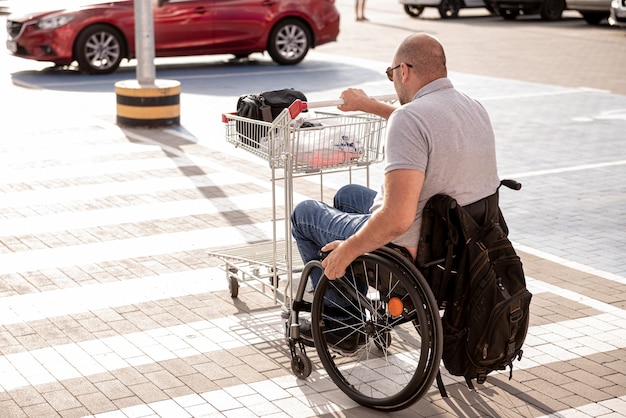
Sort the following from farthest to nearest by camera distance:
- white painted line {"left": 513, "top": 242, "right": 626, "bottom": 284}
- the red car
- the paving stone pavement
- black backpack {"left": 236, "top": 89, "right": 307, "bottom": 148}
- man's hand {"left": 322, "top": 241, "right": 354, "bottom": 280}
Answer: the red car → white painted line {"left": 513, "top": 242, "right": 626, "bottom": 284} → black backpack {"left": 236, "top": 89, "right": 307, "bottom": 148} → the paving stone pavement → man's hand {"left": 322, "top": 241, "right": 354, "bottom": 280}

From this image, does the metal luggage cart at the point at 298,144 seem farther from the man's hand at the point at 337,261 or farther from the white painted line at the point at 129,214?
the white painted line at the point at 129,214

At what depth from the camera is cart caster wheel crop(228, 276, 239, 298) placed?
21.3 ft

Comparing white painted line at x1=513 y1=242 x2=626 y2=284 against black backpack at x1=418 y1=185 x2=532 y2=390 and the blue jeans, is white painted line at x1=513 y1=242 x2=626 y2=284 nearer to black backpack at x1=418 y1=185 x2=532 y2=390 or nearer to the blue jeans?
the blue jeans

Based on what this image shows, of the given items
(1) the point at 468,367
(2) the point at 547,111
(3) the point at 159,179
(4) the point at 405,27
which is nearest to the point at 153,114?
(3) the point at 159,179

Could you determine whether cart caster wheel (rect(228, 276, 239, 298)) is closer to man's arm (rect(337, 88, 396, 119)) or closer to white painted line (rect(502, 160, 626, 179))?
man's arm (rect(337, 88, 396, 119))

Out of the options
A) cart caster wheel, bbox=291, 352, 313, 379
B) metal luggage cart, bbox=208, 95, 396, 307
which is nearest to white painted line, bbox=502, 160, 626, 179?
metal luggage cart, bbox=208, 95, 396, 307

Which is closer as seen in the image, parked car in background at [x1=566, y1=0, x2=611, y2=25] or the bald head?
the bald head

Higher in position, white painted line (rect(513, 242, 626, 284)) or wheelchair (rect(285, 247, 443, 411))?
wheelchair (rect(285, 247, 443, 411))

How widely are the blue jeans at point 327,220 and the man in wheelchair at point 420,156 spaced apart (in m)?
0.09

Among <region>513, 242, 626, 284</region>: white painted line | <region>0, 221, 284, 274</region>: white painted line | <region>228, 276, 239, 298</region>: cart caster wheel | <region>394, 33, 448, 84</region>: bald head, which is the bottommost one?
<region>513, 242, 626, 284</region>: white painted line

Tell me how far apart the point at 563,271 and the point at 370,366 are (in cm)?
221

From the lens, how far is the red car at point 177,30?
52.8 ft

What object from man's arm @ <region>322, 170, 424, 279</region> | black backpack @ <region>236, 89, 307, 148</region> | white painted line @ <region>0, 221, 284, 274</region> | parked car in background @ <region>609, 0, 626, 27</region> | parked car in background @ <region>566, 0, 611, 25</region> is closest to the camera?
man's arm @ <region>322, 170, 424, 279</region>

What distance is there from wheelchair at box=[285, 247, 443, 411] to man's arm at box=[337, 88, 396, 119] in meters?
0.91
